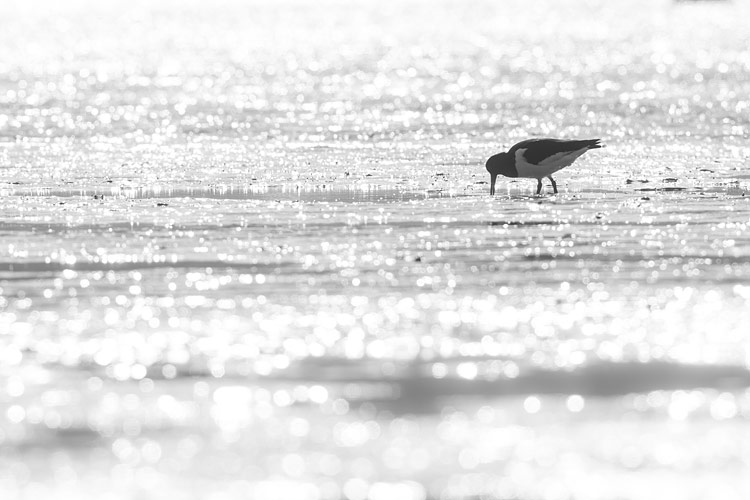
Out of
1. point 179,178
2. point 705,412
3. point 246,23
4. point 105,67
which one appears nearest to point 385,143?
point 179,178

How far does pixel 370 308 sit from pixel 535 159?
7540mm

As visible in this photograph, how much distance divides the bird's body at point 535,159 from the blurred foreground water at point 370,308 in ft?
1.04

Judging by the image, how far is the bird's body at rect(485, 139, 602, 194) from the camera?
721 inches

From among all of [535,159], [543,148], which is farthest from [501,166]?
[543,148]

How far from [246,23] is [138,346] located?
324 ft

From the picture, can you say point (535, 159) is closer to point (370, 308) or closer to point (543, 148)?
point (543, 148)

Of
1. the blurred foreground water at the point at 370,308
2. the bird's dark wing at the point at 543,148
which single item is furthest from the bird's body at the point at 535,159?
the blurred foreground water at the point at 370,308

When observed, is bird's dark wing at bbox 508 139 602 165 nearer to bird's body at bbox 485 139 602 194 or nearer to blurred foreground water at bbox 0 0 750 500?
bird's body at bbox 485 139 602 194

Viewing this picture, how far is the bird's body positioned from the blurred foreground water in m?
0.32

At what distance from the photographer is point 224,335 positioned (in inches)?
405

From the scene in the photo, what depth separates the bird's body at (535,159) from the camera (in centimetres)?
1831

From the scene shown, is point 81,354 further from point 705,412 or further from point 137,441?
point 705,412

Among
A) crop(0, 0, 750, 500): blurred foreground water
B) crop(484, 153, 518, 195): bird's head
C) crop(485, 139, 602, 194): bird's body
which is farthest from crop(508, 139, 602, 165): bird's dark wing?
crop(0, 0, 750, 500): blurred foreground water

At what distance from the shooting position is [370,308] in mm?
11180
